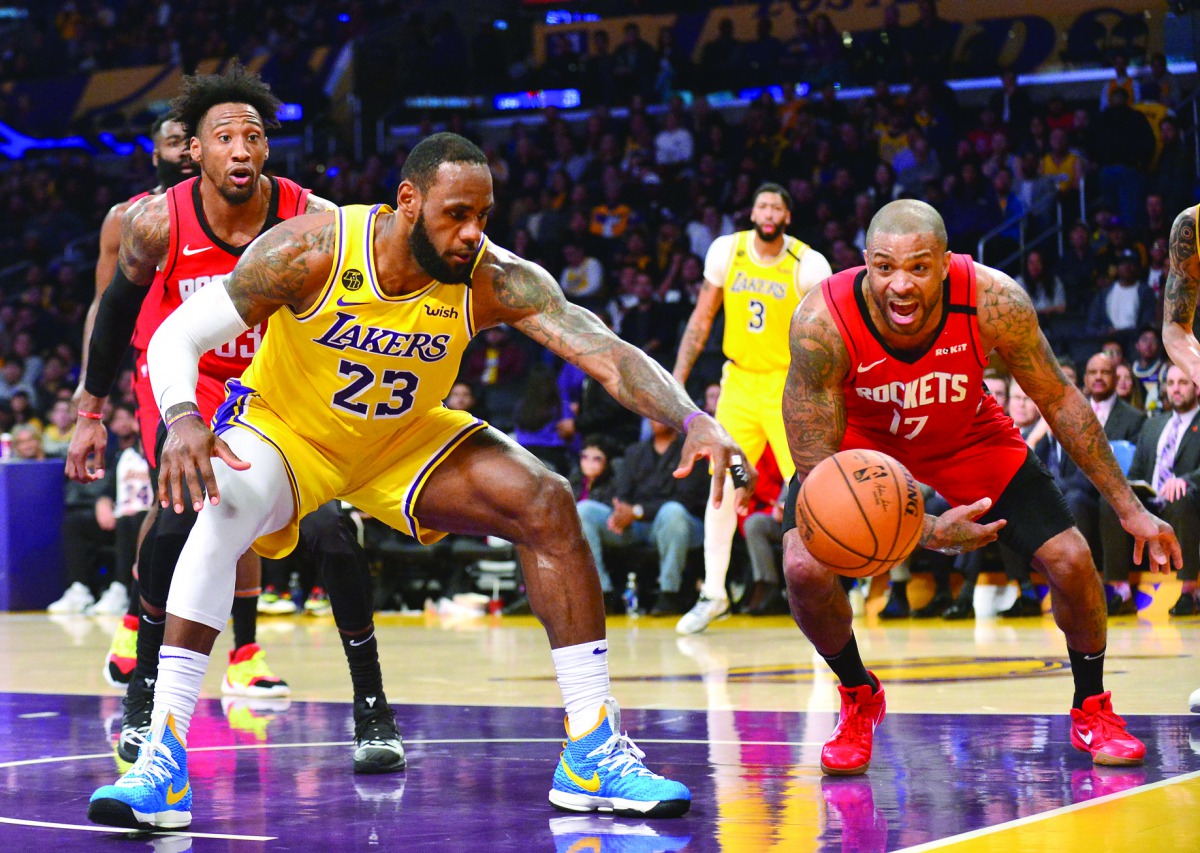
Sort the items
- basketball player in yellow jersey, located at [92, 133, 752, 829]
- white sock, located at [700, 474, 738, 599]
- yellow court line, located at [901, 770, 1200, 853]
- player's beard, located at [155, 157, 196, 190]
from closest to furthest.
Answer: yellow court line, located at [901, 770, 1200, 853] < basketball player in yellow jersey, located at [92, 133, 752, 829] < player's beard, located at [155, 157, 196, 190] < white sock, located at [700, 474, 738, 599]

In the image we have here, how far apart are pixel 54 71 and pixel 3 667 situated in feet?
57.7

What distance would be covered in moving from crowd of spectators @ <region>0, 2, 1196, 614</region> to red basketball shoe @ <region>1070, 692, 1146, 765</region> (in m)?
7.17

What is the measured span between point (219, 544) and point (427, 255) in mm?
917

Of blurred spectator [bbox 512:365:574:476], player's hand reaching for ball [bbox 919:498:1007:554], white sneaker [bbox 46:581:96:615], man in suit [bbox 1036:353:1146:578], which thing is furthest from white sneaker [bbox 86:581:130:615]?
player's hand reaching for ball [bbox 919:498:1007:554]

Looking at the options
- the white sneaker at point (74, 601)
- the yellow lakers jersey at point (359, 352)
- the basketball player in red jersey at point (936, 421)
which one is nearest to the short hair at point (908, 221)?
the basketball player in red jersey at point (936, 421)

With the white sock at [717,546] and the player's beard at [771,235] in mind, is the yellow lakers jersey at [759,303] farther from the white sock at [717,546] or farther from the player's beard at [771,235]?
the white sock at [717,546]

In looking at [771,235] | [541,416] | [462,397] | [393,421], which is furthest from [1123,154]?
[393,421]

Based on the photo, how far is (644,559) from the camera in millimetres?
11195

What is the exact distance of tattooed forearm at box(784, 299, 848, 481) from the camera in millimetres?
4598

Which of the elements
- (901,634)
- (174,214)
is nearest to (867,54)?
(901,634)

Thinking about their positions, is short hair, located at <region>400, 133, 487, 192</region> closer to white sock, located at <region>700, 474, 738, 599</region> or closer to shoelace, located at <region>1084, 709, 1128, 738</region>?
shoelace, located at <region>1084, 709, 1128, 738</region>

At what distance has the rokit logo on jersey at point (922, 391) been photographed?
15.3ft

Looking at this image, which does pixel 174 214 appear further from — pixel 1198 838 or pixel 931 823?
pixel 1198 838

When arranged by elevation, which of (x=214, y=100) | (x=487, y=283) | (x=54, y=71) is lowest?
(x=487, y=283)
